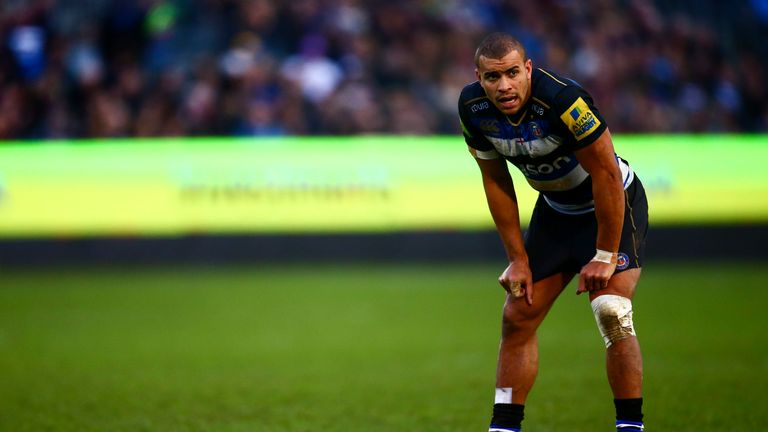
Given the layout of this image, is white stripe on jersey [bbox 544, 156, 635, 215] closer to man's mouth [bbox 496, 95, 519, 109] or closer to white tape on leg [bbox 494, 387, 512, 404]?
man's mouth [bbox 496, 95, 519, 109]

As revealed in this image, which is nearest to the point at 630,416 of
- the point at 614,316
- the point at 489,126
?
the point at 614,316

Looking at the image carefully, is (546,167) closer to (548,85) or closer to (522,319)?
(548,85)

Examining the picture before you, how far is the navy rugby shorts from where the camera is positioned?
5355 mm

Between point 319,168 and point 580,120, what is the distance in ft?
35.1

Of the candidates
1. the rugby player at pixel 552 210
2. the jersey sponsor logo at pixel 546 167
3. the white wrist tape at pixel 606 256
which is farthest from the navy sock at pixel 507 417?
the jersey sponsor logo at pixel 546 167

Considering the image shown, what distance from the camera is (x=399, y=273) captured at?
49.8 ft

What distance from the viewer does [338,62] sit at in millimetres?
17344

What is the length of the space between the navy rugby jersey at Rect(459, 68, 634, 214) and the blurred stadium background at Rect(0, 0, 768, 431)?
435 centimetres

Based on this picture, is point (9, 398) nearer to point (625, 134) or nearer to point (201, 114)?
point (201, 114)

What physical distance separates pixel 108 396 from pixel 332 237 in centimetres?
843

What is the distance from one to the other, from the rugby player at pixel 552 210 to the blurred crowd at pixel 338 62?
10.8 metres

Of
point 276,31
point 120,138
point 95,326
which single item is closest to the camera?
point 95,326

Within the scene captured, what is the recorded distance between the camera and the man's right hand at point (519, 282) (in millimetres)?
5395

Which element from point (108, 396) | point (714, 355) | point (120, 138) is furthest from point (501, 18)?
point (108, 396)
